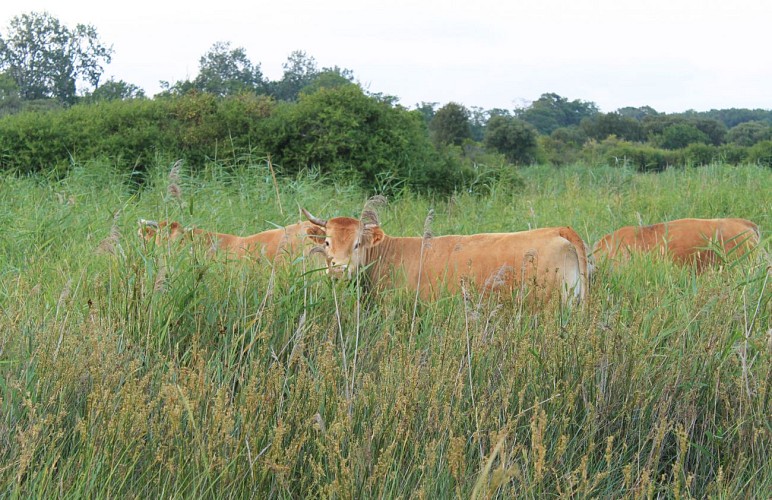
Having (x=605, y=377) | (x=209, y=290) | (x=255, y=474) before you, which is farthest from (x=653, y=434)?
(x=209, y=290)

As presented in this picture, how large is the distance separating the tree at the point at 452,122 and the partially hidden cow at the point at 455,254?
21.7 m

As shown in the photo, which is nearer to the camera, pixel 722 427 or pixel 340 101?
pixel 722 427

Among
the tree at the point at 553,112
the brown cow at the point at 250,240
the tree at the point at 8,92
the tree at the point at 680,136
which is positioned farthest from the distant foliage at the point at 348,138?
the tree at the point at 553,112

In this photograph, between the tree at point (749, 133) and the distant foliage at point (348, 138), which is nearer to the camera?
the distant foliage at point (348, 138)

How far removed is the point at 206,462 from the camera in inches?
101

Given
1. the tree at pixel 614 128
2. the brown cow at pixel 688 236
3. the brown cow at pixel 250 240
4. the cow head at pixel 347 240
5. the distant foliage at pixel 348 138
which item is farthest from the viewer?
the tree at pixel 614 128

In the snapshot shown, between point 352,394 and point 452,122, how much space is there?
26.4 m

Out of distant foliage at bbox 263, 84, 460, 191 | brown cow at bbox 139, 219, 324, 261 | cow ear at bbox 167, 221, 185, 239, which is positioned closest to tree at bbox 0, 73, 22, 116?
distant foliage at bbox 263, 84, 460, 191

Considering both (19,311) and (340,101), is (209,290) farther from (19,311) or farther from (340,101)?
(340,101)

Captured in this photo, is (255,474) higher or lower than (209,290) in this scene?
lower

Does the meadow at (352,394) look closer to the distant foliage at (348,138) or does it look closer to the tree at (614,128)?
the distant foliage at (348,138)

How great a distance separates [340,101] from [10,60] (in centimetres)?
3929

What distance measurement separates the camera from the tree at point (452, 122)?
28069mm

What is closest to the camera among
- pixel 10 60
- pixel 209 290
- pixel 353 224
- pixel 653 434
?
pixel 653 434
